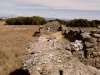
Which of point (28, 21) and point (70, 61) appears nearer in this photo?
point (70, 61)

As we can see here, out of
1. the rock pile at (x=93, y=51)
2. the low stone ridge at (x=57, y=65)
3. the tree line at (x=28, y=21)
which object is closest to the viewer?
the low stone ridge at (x=57, y=65)

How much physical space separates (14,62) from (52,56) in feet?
11.5

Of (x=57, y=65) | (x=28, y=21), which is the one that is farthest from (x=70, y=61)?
(x=28, y=21)

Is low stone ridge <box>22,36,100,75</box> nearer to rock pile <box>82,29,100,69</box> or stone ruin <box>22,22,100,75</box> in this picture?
stone ruin <box>22,22,100,75</box>

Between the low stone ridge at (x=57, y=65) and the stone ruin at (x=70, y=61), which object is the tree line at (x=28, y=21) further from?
the low stone ridge at (x=57, y=65)

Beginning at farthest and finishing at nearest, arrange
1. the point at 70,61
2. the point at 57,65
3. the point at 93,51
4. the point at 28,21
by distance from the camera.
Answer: the point at 28,21, the point at 93,51, the point at 70,61, the point at 57,65

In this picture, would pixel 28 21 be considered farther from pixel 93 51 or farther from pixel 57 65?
pixel 57 65

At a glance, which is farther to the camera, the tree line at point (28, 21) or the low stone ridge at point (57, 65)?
the tree line at point (28, 21)

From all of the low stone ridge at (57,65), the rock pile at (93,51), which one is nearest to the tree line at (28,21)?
the rock pile at (93,51)

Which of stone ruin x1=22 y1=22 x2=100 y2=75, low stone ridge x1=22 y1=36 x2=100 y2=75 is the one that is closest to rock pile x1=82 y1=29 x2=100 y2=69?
stone ruin x1=22 y1=22 x2=100 y2=75

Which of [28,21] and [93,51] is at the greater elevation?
[93,51]

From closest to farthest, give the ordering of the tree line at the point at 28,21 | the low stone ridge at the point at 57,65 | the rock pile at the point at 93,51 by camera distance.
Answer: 1. the low stone ridge at the point at 57,65
2. the rock pile at the point at 93,51
3. the tree line at the point at 28,21

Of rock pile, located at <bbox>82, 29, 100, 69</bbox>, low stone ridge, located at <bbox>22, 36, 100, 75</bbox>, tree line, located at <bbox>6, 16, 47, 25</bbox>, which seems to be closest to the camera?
low stone ridge, located at <bbox>22, 36, 100, 75</bbox>

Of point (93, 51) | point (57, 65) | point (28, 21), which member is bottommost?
point (28, 21)
